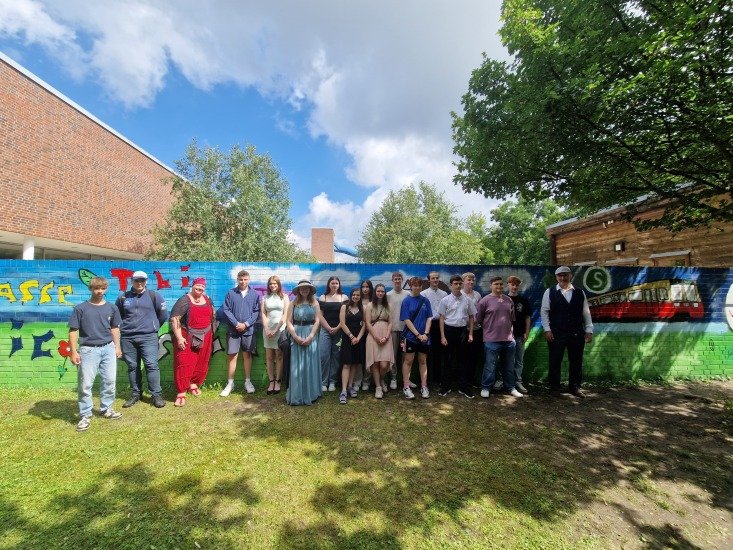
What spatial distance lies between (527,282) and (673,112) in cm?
313

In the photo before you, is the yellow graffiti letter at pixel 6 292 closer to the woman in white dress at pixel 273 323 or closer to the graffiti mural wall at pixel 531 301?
the graffiti mural wall at pixel 531 301

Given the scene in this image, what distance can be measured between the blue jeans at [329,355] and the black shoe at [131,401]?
2.73 meters

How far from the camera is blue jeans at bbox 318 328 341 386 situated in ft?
18.4

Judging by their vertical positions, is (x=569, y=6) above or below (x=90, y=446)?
above

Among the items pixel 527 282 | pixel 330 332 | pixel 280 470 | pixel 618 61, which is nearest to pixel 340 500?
pixel 280 470

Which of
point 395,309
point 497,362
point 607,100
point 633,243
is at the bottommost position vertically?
point 497,362

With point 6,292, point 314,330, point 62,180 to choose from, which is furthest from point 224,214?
point 314,330

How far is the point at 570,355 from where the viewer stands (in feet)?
18.2

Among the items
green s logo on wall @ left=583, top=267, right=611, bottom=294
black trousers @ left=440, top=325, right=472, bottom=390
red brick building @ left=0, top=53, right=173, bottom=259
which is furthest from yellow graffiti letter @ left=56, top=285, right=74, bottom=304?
red brick building @ left=0, top=53, right=173, bottom=259

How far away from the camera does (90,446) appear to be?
3.71 metres

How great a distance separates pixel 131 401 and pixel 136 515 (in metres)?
2.76

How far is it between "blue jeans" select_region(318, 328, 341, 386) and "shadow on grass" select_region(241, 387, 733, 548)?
702mm

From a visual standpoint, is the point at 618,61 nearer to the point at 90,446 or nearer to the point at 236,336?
the point at 236,336

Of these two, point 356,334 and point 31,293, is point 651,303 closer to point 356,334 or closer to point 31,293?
point 356,334
